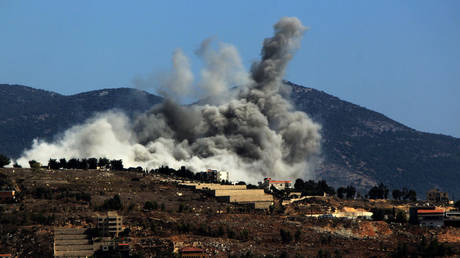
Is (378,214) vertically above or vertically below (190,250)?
above

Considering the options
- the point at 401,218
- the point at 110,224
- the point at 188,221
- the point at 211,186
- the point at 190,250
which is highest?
the point at 211,186

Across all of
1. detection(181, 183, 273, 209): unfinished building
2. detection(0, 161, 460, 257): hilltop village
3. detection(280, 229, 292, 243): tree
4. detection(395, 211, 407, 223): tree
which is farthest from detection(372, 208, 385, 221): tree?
detection(280, 229, 292, 243): tree

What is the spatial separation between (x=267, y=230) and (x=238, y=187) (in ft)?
126

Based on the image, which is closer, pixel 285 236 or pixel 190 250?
pixel 190 250

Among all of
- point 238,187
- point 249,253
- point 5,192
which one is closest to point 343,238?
point 249,253

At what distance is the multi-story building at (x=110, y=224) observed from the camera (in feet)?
453

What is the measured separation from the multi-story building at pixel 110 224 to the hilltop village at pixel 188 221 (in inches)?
5.5

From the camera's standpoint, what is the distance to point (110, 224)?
139125 millimetres

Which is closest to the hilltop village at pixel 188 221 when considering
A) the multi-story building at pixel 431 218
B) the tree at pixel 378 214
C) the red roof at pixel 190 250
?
the red roof at pixel 190 250

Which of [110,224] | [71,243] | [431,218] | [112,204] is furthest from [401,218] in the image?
[71,243]

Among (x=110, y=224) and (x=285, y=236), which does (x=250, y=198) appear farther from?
(x=110, y=224)

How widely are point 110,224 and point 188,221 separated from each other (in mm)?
14650

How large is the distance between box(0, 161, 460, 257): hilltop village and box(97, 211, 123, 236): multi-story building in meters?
0.14

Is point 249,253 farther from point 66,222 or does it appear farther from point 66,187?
point 66,187
